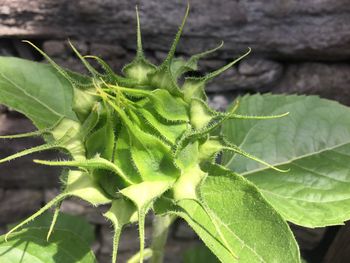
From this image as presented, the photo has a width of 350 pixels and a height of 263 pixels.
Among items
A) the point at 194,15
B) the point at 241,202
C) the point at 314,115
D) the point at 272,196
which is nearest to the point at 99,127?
the point at 241,202

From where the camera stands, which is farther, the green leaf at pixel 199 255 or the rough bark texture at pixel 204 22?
the green leaf at pixel 199 255

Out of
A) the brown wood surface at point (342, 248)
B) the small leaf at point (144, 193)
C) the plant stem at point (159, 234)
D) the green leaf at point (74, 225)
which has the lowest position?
the green leaf at point (74, 225)

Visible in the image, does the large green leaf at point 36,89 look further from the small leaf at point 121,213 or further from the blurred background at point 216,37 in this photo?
the blurred background at point 216,37

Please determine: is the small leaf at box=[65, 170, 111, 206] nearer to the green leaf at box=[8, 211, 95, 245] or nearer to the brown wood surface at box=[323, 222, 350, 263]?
the brown wood surface at box=[323, 222, 350, 263]

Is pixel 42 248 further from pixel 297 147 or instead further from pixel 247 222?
pixel 297 147

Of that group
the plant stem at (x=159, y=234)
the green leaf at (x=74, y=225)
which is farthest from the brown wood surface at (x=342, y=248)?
the green leaf at (x=74, y=225)

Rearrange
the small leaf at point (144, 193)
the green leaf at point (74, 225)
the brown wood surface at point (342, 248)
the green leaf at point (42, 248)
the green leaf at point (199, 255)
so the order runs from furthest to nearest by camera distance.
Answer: the green leaf at point (199, 255)
the green leaf at point (74, 225)
the brown wood surface at point (342, 248)
the green leaf at point (42, 248)
the small leaf at point (144, 193)

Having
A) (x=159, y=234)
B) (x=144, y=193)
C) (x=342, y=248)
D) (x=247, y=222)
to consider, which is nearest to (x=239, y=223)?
(x=247, y=222)
